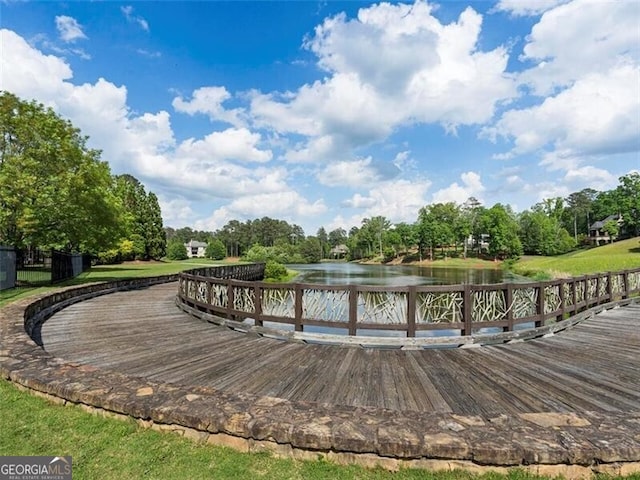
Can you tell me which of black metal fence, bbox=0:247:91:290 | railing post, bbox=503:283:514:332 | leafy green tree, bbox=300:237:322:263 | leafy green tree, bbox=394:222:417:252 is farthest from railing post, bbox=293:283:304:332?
leafy green tree, bbox=300:237:322:263

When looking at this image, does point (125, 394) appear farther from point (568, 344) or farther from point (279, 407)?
point (568, 344)

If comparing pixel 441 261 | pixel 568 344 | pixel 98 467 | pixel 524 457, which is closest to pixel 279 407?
pixel 98 467

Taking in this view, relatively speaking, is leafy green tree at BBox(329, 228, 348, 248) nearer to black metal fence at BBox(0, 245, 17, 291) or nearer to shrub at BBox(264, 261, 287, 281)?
shrub at BBox(264, 261, 287, 281)

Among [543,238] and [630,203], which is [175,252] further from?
[630,203]

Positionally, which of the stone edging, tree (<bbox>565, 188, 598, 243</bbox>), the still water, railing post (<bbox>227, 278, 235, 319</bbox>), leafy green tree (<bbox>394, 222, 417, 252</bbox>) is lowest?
the still water

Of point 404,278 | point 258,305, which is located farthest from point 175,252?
point 258,305

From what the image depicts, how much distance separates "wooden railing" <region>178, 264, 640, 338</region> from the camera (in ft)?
17.4

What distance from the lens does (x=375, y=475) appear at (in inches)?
84.3

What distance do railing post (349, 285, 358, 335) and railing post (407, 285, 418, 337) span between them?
2.75 ft

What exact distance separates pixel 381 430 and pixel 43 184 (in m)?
15.9

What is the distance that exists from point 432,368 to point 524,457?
2130 millimetres

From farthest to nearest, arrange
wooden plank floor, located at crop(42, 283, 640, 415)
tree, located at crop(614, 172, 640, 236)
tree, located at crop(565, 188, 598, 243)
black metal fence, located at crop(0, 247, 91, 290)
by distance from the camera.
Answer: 1. tree, located at crop(565, 188, 598, 243)
2. tree, located at crop(614, 172, 640, 236)
3. black metal fence, located at crop(0, 247, 91, 290)
4. wooden plank floor, located at crop(42, 283, 640, 415)

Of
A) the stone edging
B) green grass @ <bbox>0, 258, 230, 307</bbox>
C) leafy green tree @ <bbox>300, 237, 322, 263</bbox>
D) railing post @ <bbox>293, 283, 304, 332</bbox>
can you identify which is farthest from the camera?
leafy green tree @ <bbox>300, 237, 322, 263</bbox>

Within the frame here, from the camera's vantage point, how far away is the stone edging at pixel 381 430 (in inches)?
81.7
